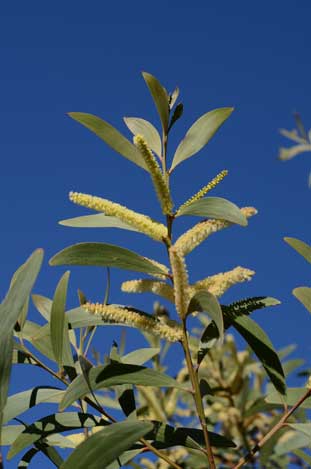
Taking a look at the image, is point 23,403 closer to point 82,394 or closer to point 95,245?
point 82,394

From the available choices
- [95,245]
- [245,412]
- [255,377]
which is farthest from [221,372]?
[95,245]

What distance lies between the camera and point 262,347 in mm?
1365

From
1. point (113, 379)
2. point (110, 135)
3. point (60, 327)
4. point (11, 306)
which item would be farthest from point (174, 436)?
point (110, 135)

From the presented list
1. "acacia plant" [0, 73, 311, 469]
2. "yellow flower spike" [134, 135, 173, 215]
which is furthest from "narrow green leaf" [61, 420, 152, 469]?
"yellow flower spike" [134, 135, 173, 215]

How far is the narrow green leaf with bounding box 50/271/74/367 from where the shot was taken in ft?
4.37

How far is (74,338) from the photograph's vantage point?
158 cm

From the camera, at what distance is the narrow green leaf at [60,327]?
4.37 ft

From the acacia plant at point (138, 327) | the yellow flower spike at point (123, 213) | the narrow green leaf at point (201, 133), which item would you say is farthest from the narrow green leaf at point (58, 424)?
the narrow green leaf at point (201, 133)

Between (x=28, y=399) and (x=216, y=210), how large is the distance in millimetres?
493

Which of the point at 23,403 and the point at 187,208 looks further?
the point at 23,403

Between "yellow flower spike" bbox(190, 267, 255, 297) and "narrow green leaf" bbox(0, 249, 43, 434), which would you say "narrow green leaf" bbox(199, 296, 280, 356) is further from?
"narrow green leaf" bbox(0, 249, 43, 434)

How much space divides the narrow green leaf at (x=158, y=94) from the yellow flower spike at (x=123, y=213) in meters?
0.19

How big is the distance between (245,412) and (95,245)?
3.04 ft

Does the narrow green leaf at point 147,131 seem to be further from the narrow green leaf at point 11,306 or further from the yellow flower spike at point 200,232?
the narrow green leaf at point 11,306
